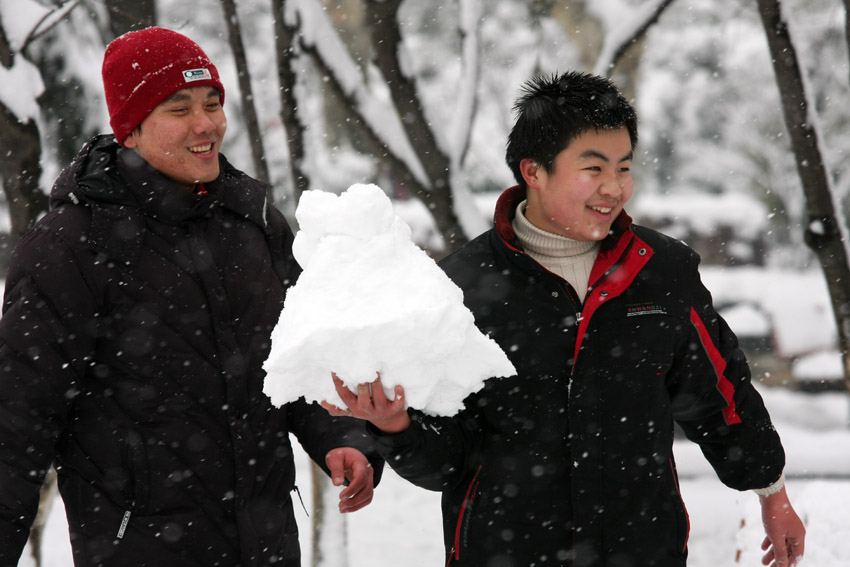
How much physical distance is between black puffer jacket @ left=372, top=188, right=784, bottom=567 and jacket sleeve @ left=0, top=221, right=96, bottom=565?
3.09ft

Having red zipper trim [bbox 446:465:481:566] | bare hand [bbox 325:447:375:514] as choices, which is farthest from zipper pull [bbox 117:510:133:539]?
red zipper trim [bbox 446:465:481:566]

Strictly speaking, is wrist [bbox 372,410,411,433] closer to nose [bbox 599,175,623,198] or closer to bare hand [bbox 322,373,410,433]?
bare hand [bbox 322,373,410,433]

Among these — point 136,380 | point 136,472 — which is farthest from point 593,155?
Result: point 136,472

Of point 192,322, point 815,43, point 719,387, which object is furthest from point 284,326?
point 815,43

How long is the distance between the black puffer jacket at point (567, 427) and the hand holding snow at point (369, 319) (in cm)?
24

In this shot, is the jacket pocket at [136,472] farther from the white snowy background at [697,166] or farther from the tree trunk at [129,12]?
the tree trunk at [129,12]

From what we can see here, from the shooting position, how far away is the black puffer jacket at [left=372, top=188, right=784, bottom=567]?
225 centimetres

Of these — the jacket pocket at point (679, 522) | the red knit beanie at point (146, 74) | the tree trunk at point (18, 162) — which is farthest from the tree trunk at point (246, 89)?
the jacket pocket at point (679, 522)

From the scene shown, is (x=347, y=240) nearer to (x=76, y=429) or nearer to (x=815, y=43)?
(x=76, y=429)

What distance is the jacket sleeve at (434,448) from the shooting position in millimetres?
2109

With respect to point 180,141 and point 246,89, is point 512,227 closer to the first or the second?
point 180,141

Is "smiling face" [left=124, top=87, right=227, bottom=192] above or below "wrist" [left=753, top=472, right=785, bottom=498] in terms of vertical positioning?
above

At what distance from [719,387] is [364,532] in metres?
4.33

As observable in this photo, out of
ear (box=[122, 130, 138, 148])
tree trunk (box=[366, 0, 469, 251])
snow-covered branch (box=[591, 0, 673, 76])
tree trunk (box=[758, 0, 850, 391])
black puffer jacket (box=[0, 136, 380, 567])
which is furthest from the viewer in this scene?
snow-covered branch (box=[591, 0, 673, 76])
